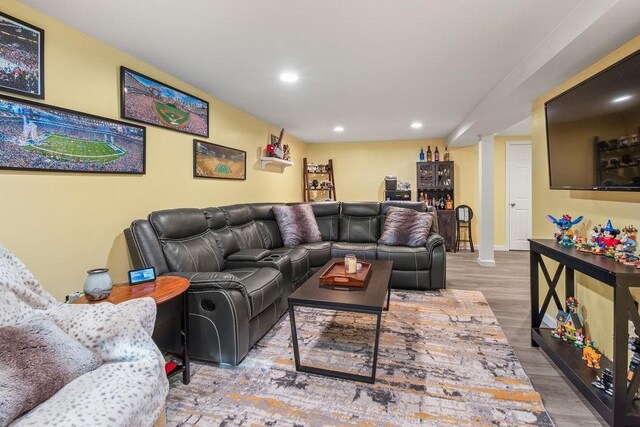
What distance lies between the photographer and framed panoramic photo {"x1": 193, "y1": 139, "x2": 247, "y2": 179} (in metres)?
3.11

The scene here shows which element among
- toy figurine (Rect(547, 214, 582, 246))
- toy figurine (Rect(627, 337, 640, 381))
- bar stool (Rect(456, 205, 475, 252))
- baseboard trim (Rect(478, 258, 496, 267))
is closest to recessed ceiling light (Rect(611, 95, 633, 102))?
toy figurine (Rect(547, 214, 582, 246))

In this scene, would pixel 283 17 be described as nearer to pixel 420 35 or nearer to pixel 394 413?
pixel 420 35

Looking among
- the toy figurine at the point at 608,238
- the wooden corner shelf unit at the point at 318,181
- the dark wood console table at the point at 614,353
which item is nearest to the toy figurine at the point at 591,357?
the dark wood console table at the point at 614,353

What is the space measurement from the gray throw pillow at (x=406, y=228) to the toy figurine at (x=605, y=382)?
218 centimetres

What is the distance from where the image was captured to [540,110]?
288 centimetres

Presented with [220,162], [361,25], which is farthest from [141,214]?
[361,25]

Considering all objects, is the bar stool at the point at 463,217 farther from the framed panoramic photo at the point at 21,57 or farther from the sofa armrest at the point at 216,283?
the framed panoramic photo at the point at 21,57

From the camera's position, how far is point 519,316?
9.39 ft

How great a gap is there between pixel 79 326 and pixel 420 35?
2.48 metres

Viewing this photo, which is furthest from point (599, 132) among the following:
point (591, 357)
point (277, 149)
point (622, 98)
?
point (277, 149)

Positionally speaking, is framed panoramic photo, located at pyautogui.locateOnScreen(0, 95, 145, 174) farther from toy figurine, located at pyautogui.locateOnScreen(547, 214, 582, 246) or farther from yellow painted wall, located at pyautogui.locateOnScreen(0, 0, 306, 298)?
toy figurine, located at pyautogui.locateOnScreen(547, 214, 582, 246)

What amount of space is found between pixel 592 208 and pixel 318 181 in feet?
15.4

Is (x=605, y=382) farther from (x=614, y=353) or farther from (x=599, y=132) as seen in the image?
(x=599, y=132)

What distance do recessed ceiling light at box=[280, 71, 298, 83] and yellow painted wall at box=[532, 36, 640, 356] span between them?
223 cm
